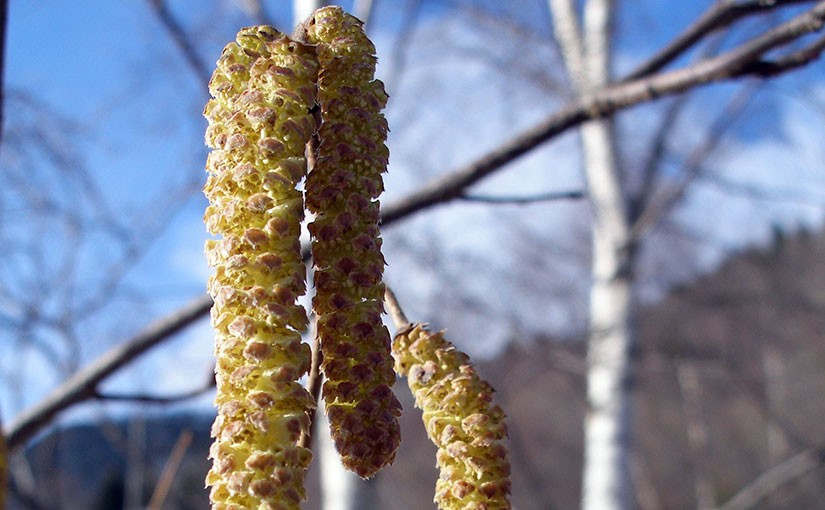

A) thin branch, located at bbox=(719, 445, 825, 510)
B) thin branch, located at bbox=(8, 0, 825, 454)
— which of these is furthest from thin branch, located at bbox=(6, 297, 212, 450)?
thin branch, located at bbox=(719, 445, 825, 510)

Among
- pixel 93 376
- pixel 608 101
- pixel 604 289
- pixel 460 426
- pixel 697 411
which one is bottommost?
pixel 460 426

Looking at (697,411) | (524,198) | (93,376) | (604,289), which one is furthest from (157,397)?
(697,411)

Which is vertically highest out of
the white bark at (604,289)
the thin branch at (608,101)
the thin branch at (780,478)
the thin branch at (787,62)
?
the white bark at (604,289)

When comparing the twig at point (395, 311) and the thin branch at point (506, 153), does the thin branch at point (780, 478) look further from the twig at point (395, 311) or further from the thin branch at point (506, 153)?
the twig at point (395, 311)

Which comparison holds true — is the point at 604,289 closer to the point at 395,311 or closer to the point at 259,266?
the point at 395,311

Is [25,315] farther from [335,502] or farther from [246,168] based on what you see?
[246,168]

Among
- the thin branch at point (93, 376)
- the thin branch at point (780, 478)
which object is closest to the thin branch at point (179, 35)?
the thin branch at point (93, 376)
